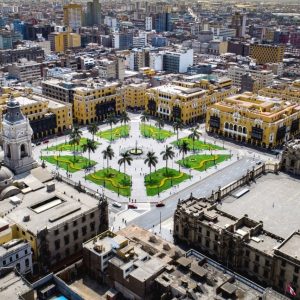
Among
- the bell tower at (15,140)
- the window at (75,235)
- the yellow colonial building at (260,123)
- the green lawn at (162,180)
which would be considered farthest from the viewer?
the yellow colonial building at (260,123)

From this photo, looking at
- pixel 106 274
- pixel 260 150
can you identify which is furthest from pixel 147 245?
pixel 260 150

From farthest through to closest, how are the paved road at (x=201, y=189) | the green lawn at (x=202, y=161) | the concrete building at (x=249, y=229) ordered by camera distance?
the green lawn at (x=202, y=161)
the paved road at (x=201, y=189)
the concrete building at (x=249, y=229)

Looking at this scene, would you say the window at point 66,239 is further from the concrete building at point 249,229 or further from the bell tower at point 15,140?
the bell tower at point 15,140

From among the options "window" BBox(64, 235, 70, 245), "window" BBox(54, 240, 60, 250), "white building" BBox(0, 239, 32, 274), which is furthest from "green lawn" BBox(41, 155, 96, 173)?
"white building" BBox(0, 239, 32, 274)

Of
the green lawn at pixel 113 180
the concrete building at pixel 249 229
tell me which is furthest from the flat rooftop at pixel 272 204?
the green lawn at pixel 113 180

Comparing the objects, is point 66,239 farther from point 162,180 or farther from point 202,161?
point 202,161

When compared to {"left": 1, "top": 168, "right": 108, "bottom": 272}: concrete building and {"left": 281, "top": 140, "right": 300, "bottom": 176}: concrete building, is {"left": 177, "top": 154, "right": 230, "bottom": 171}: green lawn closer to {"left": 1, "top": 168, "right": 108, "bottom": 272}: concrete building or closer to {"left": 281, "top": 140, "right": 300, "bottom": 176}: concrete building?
{"left": 281, "top": 140, "right": 300, "bottom": 176}: concrete building
